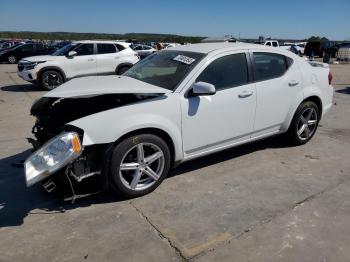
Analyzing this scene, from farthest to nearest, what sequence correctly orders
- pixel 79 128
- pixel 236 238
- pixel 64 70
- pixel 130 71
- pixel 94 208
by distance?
1. pixel 64 70
2. pixel 130 71
3. pixel 94 208
4. pixel 79 128
5. pixel 236 238

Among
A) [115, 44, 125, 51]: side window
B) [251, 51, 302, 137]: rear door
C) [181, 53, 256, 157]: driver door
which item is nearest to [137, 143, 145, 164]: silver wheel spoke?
[181, 53, 256, 157]: driver door

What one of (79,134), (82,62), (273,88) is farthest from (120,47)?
(79,134)

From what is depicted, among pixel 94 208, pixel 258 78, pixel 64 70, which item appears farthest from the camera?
pixel 64 70

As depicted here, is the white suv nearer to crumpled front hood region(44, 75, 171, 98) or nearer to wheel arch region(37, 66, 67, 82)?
wheel arch region(37, 66, 67, 82)

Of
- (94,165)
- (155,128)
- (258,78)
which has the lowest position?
(94,165)

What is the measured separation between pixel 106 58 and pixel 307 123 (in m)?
8.41

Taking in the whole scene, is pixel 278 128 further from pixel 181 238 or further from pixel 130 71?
pixel 181 238

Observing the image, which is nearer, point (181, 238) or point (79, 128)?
point (181, 238)

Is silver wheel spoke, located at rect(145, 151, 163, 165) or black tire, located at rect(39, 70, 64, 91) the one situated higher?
black tire, located at rect(39, 70, 64, 91)

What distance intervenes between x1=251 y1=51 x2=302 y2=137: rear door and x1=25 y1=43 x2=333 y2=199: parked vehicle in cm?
1

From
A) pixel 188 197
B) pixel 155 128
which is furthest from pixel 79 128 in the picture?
pixel 188 197

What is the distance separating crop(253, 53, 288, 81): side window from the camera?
4.68m

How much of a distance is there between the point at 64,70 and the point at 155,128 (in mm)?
8692

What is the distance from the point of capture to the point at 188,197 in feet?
12.7
